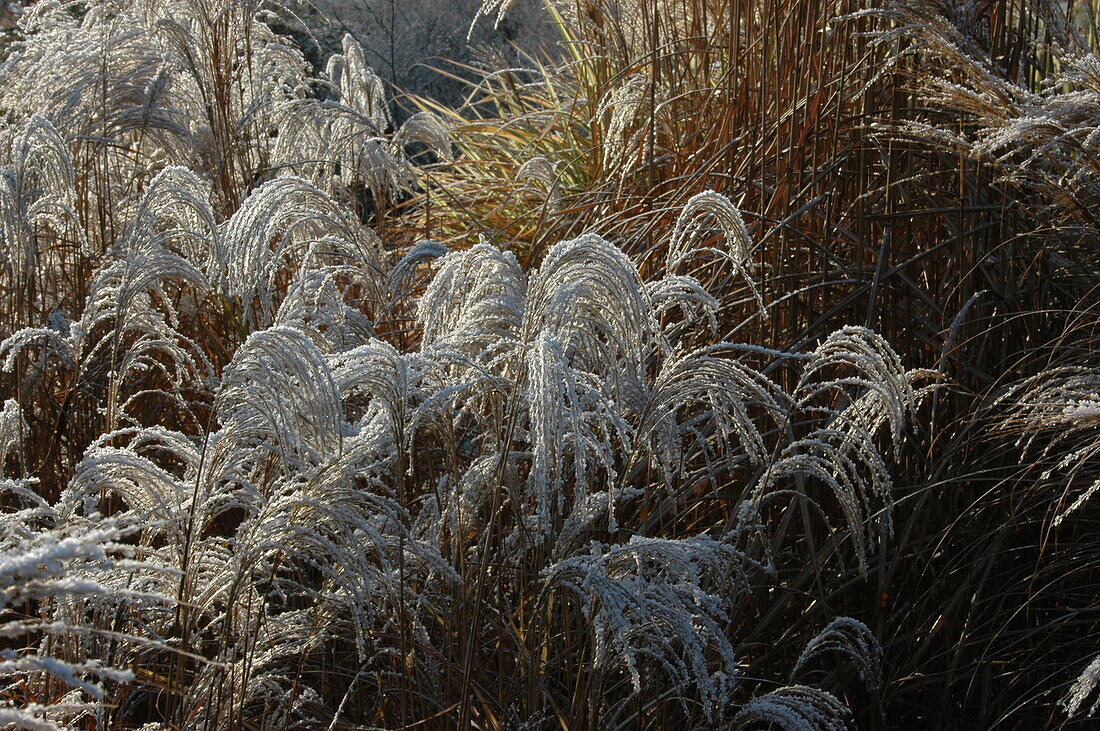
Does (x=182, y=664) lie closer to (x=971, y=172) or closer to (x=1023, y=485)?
(x=1023, y=485)

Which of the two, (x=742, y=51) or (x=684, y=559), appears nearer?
(x=684, y=559)

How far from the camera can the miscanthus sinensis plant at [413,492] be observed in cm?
168

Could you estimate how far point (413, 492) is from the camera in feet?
8.46

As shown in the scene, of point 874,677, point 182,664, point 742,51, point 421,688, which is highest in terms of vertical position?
point 742,51

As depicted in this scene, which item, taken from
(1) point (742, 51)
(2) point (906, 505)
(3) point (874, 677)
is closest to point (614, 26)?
(1) point (742, 51)

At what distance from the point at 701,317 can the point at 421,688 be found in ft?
3.52

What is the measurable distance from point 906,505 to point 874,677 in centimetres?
54

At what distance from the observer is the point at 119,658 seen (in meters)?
1.90

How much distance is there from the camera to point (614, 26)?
4.58 metres

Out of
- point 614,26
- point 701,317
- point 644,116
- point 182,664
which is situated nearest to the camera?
point 182,664

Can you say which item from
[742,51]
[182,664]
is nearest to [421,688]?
[182,664]

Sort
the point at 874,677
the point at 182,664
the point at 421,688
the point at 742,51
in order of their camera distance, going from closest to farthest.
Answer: the point at 182,664
the point at 421,688
the point at 874,677
the point at 742,51

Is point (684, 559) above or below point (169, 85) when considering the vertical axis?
below

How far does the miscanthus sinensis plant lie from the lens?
1.68 m
